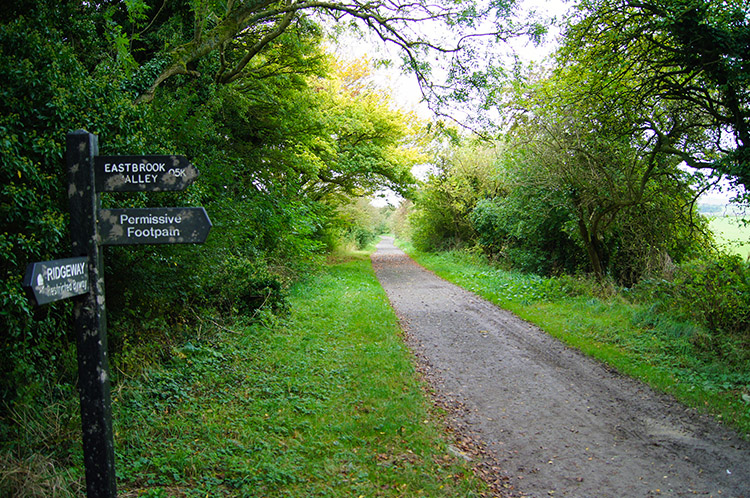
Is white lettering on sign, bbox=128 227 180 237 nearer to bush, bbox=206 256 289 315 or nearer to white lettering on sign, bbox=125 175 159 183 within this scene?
white lettering on sign, bbox=125 175 159 183

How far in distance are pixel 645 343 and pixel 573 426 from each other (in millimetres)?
3642

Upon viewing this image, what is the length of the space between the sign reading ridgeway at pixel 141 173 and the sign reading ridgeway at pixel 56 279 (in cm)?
53

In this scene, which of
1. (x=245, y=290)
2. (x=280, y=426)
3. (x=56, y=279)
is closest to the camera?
(x=56, y=279)

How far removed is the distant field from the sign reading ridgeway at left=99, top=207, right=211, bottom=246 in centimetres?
958

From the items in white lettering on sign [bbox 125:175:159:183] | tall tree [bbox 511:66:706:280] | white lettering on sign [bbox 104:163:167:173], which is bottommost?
A: white lettering on sign [bbox 125:175:159:183]

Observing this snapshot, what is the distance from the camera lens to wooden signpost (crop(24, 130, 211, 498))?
2.69 m

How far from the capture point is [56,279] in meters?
2.42

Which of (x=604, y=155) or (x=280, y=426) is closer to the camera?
(x=280, y=426)

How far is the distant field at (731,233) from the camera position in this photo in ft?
28.8

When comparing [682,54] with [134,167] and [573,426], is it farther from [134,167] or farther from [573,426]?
[134,167]

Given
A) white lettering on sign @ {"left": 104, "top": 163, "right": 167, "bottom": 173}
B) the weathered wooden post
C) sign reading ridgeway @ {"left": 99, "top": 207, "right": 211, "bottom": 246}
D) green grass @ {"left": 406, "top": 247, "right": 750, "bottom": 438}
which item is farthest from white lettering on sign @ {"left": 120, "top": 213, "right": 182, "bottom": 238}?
green grass @ {"left": 406, "top": 247, "right": 750, "bottom": 438}

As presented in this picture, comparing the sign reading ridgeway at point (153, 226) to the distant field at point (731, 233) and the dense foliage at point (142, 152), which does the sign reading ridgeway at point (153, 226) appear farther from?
the distant field at point (731, 233)

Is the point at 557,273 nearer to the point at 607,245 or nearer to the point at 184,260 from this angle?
the point at 607,245

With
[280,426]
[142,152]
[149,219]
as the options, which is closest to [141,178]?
[149,219]
